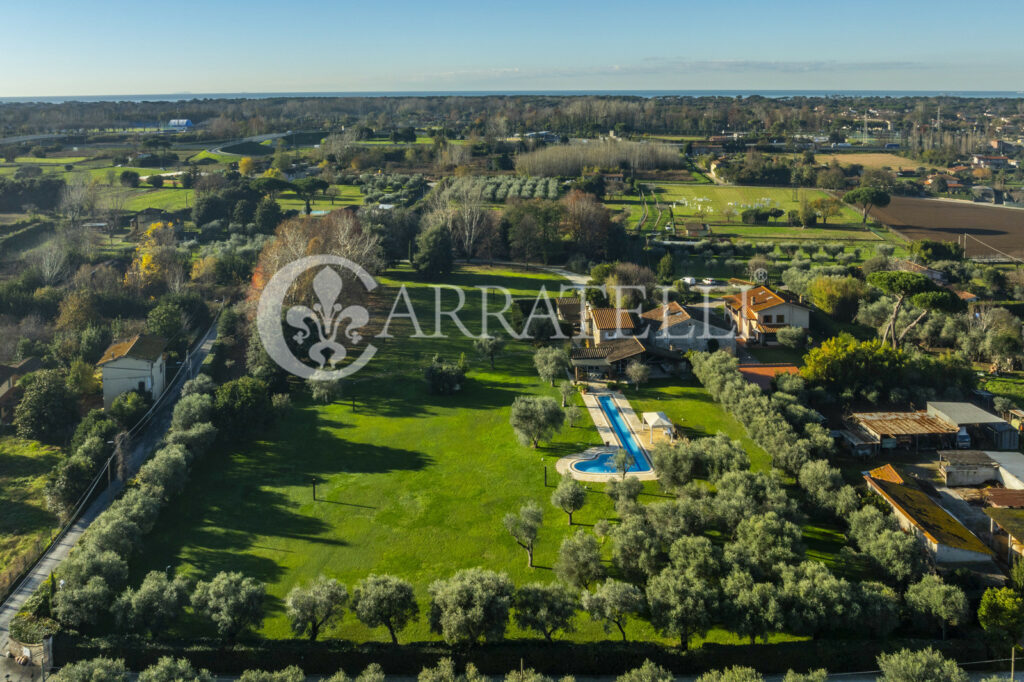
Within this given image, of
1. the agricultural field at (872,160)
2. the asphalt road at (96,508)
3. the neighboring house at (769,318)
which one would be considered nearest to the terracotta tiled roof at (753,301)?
the neighboring house at (769,318)

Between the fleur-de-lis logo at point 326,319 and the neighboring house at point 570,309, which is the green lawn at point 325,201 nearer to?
the fleur-de-lis logo at point 326,319

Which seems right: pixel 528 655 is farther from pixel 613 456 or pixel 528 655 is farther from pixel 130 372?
pixel 130 372

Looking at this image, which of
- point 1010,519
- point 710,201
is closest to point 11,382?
point 1010,519

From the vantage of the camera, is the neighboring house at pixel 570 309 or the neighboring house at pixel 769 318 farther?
the neighboring house at pixel 570 309

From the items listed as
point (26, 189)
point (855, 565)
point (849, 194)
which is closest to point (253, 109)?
point (26, 189)

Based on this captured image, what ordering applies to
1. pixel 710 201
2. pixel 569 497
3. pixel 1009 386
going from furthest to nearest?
pixel 710 201, pixel 1009 386, pixel 569 497

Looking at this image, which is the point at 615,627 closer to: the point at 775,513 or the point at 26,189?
the point at 775,513
